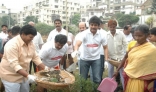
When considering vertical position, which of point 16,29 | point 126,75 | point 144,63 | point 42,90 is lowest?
point 42,90

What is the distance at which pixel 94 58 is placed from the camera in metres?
3.92

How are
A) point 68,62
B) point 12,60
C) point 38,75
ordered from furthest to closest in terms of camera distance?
point 68,62, point 38,75, point 12,60

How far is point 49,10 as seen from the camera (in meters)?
65.0

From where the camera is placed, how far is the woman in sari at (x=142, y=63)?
2.64 m

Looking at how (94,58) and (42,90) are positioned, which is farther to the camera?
(94,58)

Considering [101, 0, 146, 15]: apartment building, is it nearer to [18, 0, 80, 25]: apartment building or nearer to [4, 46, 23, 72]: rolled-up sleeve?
[18, 0, 80, 25]: apartment building

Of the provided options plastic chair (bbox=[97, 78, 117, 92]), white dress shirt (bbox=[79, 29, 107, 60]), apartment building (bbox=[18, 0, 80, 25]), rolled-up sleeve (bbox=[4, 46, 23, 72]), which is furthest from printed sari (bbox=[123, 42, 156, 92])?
apartment building (bbox=[18, 0, 80, 25])

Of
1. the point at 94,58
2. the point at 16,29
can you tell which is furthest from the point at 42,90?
the point at 16,29

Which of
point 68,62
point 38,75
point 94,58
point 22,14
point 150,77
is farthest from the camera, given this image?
point 22,14

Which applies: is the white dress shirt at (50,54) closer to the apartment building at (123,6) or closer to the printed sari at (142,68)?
the printed sari at (142,68)

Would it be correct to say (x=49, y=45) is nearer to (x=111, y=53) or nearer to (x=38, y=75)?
(x=38, y=75)

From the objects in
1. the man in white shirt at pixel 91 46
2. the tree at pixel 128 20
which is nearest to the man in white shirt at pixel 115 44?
the man in white shirt at pixel 91 46

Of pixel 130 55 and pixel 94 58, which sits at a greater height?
pixel 130 55

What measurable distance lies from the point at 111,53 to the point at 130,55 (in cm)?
162
